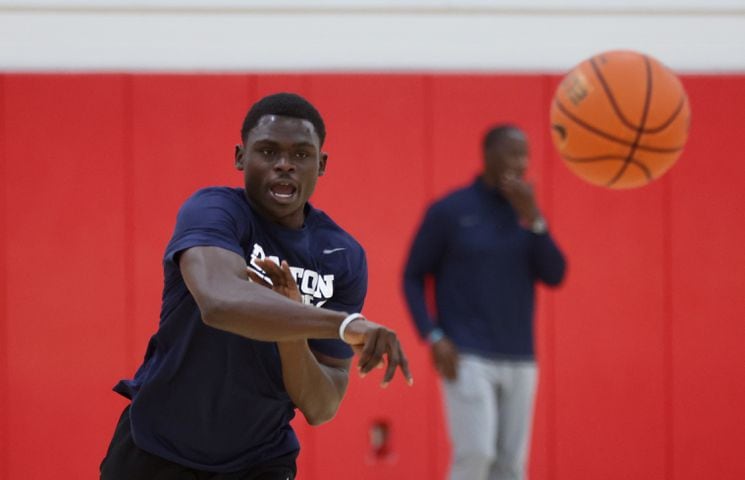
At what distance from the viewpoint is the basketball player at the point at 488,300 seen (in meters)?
4.28

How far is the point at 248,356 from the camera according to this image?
2564 millimetres

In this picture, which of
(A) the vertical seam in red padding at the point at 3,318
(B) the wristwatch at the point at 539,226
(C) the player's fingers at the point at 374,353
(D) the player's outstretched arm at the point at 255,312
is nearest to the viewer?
(C) the player's fingers at the point at 374,353

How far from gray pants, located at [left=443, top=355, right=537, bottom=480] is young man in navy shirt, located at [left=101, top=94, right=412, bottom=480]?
162cm

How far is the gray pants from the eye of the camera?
4.25 m

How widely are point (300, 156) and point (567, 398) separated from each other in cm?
318

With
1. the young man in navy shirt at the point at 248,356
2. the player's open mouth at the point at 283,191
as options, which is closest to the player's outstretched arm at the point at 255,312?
the young man in navy shirt at the point at 248,356

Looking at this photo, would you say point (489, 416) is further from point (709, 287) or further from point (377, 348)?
point (377, 348)

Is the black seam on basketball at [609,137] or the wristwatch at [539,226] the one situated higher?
the black seam on basketball at [609,137]

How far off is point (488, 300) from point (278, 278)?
216cm

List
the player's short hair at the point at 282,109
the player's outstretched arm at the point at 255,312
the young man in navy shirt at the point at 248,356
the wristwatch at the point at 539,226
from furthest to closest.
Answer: the wristwatch at the point at 539,226 < the player's short hair at the point at 282,109 < the young man in navy shirt at the point at 248,356 < the player's outstretched arm at the point at 255,312

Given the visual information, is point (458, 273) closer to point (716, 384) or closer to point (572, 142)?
point (572, 142)

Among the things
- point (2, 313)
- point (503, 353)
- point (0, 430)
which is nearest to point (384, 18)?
point (503, 353)

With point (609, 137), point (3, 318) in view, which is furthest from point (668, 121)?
point (3, 318)

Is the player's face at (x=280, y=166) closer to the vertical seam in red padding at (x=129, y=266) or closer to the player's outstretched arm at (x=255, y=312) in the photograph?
the player's outstretched arm at (x=255, y=312)
